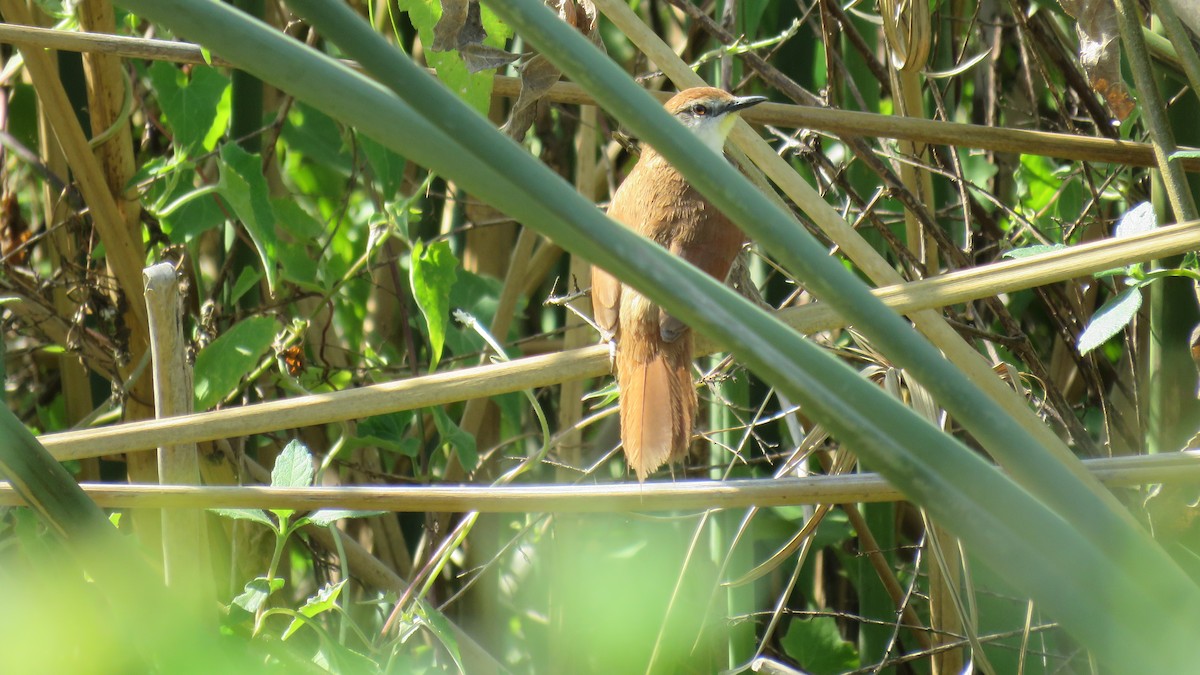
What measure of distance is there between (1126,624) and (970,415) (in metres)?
0.15

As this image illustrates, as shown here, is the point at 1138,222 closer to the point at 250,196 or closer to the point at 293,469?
the point at 293,469

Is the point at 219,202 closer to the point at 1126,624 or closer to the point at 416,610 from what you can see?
the point at 416,610

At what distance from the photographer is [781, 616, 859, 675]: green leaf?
8.23 ft

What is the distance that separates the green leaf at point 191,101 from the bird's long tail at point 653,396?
0.99 meters

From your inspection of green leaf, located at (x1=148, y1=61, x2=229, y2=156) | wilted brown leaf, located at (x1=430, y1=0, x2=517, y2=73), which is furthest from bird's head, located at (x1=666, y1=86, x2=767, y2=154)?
green leaf, located at (x1=148, y1=61, x2=229, y2=156)

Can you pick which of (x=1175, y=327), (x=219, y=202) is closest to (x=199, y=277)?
(x=219, y=202)

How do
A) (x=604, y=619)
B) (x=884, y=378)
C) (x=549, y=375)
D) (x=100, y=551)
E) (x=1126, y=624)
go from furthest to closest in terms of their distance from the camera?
(x=884, y=378) → (x=549, y=375) → (x=604, y=619) → (x=100, y=551) → (x=1126, y=624)

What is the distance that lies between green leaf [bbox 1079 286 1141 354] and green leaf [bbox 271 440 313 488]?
123cm

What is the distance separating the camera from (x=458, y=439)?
2379 millimetres

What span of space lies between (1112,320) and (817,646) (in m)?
1.18

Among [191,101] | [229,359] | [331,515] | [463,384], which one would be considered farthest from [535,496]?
[191,101]

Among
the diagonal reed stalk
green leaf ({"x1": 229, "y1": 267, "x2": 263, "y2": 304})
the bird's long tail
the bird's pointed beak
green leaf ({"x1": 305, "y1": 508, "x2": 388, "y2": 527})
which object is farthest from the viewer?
green leaf ({"x1": 229, "y1": 267, "x2": 263, "y2": 304})

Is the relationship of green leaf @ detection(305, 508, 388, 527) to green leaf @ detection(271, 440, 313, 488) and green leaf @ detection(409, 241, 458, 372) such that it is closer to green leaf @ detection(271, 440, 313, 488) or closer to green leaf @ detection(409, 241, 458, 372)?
green leaf @ detection(271, 440, 313, 488)

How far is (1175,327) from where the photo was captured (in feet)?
6.57
